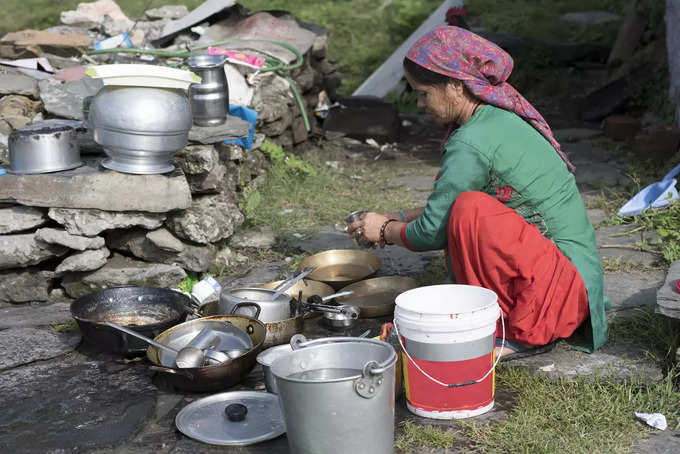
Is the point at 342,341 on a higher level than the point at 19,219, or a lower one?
higher

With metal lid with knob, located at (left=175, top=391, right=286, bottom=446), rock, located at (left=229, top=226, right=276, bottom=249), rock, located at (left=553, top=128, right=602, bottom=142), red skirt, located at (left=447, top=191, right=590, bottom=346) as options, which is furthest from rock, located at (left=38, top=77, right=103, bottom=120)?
rock, located at (left=553, top=128, right=602, bottom=142)

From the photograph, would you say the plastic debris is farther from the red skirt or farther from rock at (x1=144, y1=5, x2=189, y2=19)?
rock at (x1=144, y1=5, x2=189, y2=19)

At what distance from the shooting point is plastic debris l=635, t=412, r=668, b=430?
282cm

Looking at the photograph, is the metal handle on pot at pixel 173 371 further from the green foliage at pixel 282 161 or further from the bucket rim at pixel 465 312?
the green foliage at pixel 282 161

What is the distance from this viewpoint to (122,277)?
4426 millimetres

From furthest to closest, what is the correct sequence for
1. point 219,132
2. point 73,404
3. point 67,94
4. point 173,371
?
1. point 67,94
2. point 219,132
3. point 73,404
4. point 173,371

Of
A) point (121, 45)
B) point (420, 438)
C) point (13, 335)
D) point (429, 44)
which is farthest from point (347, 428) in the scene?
point (121, 45)

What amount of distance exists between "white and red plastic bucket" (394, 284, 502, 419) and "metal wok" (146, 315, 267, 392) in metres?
0.70

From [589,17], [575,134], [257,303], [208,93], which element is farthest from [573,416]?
[589,17]

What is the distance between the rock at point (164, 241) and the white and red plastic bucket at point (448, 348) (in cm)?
198

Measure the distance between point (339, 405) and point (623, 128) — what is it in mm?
6519

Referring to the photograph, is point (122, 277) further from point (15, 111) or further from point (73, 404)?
point (15, 111)

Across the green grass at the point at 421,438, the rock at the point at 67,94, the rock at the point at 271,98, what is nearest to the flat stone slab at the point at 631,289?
the green grass at the point at 421,438

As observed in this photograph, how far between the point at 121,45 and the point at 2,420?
4.78 m
